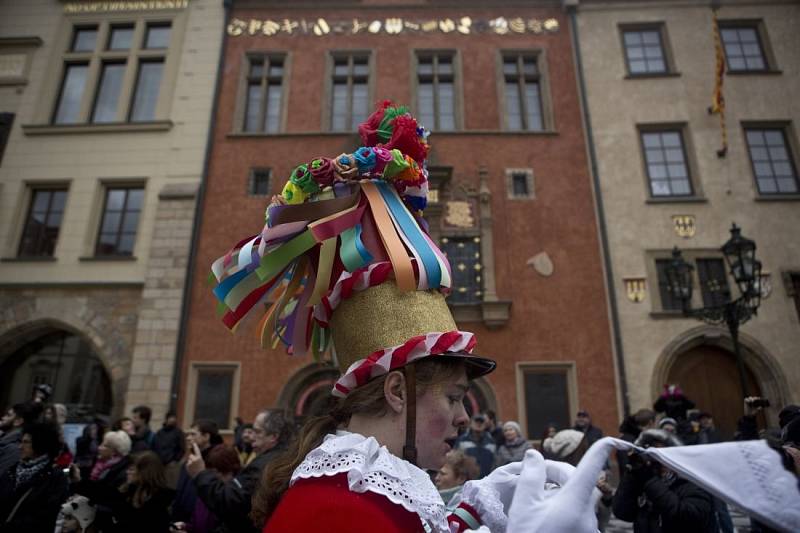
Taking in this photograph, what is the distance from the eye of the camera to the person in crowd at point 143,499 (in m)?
3.72

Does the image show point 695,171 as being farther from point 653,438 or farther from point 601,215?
point 653,438

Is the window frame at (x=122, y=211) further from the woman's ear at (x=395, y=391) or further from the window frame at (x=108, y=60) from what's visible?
the woman's ear at (x=395, y=391)

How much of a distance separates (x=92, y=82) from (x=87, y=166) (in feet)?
8.64

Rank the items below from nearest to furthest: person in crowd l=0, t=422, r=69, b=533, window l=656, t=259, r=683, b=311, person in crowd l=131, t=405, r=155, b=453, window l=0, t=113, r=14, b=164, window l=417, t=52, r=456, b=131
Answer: person in crowd l=0, t=422, r=69, b=533 → person in crowd l=131, t=405, r=155, b=453 → window l=656, t=259, r=683, b=311 → window l=0, t=113, r=14, b=164 → window l=417, t=52, r=456, b=131

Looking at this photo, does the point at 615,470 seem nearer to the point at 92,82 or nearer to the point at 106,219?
the point at 106,219

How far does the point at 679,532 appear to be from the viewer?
299cm

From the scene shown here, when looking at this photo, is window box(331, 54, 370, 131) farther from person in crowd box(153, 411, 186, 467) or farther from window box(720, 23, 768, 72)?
window box(720, 23, 768, 72)

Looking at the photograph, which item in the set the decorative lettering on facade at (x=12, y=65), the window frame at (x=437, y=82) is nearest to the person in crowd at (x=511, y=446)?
the window frame at (x=437, y=82)

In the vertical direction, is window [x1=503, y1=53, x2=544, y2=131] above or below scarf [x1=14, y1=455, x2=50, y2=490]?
above

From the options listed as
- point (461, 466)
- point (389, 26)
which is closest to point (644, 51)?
point (389, 26)

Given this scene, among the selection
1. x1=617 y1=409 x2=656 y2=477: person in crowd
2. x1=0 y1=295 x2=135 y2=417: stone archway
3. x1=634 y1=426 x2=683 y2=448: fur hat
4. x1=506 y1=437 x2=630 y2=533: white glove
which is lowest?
x1=506 y1=437 x2=630 y2=533: white glove

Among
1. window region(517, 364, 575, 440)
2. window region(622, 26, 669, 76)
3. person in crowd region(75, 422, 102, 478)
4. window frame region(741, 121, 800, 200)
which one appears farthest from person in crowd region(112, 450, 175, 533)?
window region(622, 26, 669, 76)

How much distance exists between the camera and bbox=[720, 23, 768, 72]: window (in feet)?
44.0

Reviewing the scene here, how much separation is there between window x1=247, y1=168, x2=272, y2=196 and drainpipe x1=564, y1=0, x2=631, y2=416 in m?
8.05
